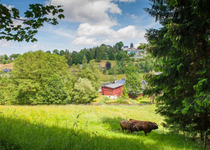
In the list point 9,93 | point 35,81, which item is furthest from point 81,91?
point 9,93

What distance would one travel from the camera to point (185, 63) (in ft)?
20.1

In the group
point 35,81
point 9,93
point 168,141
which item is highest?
point 35,81

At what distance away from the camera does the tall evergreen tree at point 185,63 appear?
545 centimetres

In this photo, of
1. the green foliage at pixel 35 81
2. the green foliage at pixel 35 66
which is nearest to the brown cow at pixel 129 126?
the green foliage at pixel 35 81

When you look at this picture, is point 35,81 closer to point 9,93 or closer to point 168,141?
point 9,93

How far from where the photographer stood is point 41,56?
30.1 meters

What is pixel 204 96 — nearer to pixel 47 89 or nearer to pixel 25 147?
pixel 25 147

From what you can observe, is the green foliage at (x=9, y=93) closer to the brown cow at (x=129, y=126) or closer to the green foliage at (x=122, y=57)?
the brown cow at (x=129, y=126)

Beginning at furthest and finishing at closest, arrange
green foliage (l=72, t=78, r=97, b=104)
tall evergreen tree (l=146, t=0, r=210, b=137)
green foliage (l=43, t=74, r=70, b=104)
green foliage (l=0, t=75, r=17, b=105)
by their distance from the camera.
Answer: green foliage (l=72, t=78, r=97, b=104) < green foliage (l=43, t=74, r=70, b=104) < green foliage (l=0, t=75, r=17, b=105) < tall evergreen tree (l=146, t=0, r=210, b=137)

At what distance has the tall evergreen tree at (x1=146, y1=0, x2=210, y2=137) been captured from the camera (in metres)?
5.45

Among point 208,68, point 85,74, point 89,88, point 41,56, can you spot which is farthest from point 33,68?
point 208,68

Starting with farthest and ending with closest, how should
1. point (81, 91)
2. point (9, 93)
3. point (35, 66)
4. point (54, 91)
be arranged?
point (81, 91) → point (54, 91) → point (35, 66) → point (9, 93)

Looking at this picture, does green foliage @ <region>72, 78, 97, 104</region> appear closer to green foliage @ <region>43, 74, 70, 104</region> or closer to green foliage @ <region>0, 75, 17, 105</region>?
green foliage @ <region>43, 74, 70, 104</region>

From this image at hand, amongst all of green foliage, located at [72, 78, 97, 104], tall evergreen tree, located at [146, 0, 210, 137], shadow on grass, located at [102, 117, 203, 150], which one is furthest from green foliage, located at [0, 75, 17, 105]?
tall evergreen tree, located at [146, 0, 210, 137]
